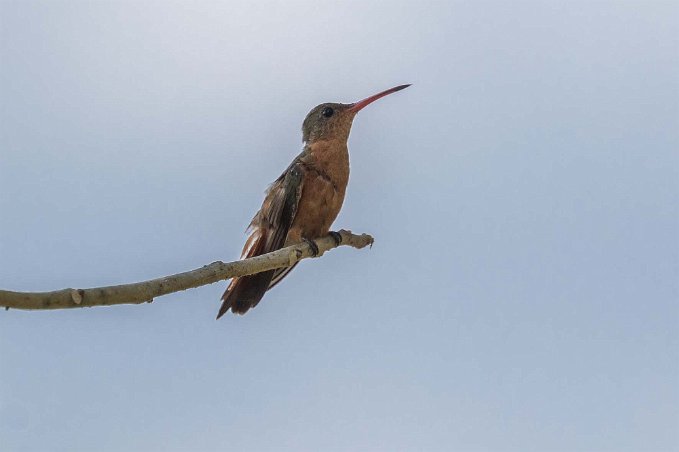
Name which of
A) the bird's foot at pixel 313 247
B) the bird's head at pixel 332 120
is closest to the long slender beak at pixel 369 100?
the bird's head at pixel 332 120

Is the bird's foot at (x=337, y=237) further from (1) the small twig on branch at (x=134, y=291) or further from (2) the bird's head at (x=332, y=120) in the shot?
(1) the small twig on branch at (x=134, y=291)

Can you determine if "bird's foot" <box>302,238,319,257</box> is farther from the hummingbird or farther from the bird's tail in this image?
→ the bird's tail

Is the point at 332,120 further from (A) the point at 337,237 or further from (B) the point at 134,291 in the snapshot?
(B) the point at 134,291

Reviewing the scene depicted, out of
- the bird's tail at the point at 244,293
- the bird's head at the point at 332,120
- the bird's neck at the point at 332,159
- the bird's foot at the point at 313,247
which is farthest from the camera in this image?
the bird's head at the point at 332,120

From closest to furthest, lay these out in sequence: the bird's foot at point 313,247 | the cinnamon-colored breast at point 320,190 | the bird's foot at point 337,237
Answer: the bird's foot at point 313,247 < the bird's foot at point 337,237 < the cinnamon-colored breast at point 320,190

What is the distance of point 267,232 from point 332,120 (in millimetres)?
2063

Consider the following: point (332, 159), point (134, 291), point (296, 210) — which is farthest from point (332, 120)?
point (134, 291)

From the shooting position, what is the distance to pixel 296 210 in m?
11.1

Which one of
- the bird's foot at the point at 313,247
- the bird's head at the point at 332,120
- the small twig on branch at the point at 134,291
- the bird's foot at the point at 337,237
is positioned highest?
the bird's head at the point at 332,120

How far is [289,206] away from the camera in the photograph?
11148mm

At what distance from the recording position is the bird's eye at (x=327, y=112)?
41.2 feet

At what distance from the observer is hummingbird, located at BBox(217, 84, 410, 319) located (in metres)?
10.5

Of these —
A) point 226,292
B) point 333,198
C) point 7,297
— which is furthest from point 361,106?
point 7,297

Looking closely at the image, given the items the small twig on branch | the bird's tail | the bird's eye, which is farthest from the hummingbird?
the small twig on branch
